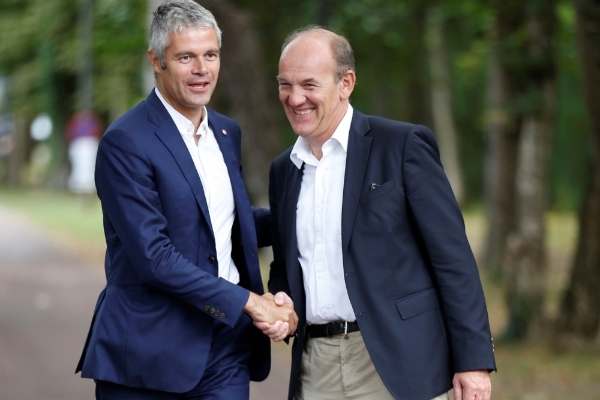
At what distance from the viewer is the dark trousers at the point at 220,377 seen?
156 inches

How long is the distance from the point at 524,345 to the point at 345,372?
8102mm

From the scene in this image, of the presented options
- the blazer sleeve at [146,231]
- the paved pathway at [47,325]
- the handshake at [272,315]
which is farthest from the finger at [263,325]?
the paved pathway at [47,325]

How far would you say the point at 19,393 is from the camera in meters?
8.25

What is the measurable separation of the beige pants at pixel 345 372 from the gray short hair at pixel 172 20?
126cm

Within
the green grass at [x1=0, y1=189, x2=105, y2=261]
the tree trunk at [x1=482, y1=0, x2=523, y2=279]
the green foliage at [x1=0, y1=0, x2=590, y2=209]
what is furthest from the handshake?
the green grass at [x1=0, y1=189, x2=105, y2=261]

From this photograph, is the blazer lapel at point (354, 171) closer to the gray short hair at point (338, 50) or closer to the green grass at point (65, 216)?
the gray short hair at point (338, 50)

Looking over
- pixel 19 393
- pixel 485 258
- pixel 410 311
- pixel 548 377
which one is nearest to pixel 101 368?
pixel 410 311

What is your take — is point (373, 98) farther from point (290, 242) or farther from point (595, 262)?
point (290, 242)

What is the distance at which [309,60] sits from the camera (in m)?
3.94

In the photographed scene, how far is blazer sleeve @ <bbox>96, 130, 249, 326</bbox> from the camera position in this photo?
12.4 feet

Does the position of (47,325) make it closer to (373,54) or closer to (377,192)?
(373,54)

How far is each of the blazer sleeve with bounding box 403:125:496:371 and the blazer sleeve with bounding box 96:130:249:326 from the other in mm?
745

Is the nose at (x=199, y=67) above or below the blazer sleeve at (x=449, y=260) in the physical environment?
above

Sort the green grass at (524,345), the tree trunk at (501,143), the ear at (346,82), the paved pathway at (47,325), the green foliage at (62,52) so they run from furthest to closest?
the green foliage at (62,52) < the tree trunk at (501,143) < the green grass at (524,345) < the paved pathway at (47,325) < the ear at (346,82)
